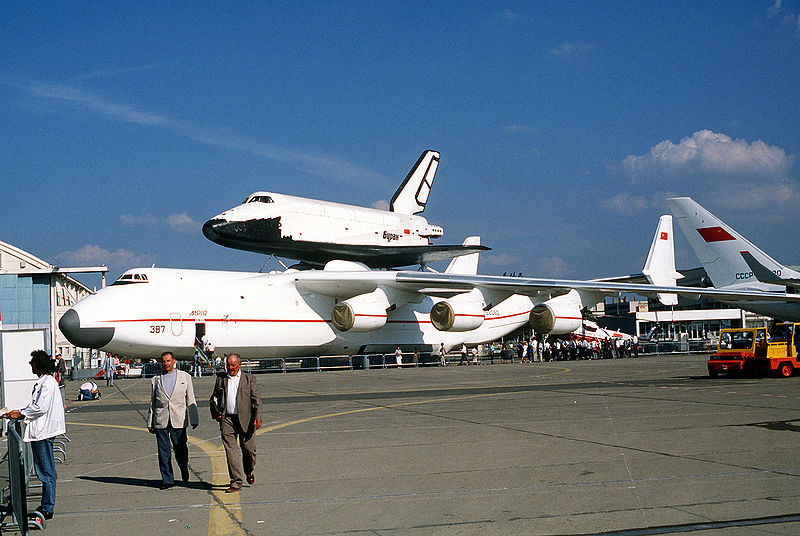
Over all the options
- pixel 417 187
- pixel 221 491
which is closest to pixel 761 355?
pixel 221 491

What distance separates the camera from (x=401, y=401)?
682 inches

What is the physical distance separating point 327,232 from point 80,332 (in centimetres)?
1281

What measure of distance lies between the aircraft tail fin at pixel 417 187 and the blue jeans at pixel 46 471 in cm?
3614

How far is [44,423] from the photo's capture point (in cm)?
730

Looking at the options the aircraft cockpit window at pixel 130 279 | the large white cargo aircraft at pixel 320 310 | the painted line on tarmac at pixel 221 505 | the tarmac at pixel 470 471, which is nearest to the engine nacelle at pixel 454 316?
the large white cargo aircraft at pixel 320 310

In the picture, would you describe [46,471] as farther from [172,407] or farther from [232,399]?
[232,399]

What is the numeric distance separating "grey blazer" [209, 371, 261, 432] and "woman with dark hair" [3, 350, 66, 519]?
4.85 feet

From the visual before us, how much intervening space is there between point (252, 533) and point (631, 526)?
286 centimetres

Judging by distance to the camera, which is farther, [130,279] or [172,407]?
[130,279]

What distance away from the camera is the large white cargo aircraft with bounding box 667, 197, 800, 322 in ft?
90.9

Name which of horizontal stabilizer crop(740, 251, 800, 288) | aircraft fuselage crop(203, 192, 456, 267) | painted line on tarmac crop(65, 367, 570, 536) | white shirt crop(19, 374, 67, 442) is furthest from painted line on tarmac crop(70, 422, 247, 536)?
aircraft fuselage crop(203, 192, 456, 267)

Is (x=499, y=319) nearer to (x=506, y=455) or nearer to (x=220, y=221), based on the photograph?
(x=220, y=221)

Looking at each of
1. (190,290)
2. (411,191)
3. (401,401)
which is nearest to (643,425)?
(401,401)

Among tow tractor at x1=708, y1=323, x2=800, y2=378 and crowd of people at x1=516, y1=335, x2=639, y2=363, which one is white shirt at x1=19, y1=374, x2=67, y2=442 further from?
crowd of people at x1=516, y1=335, x2=639, y2=363
